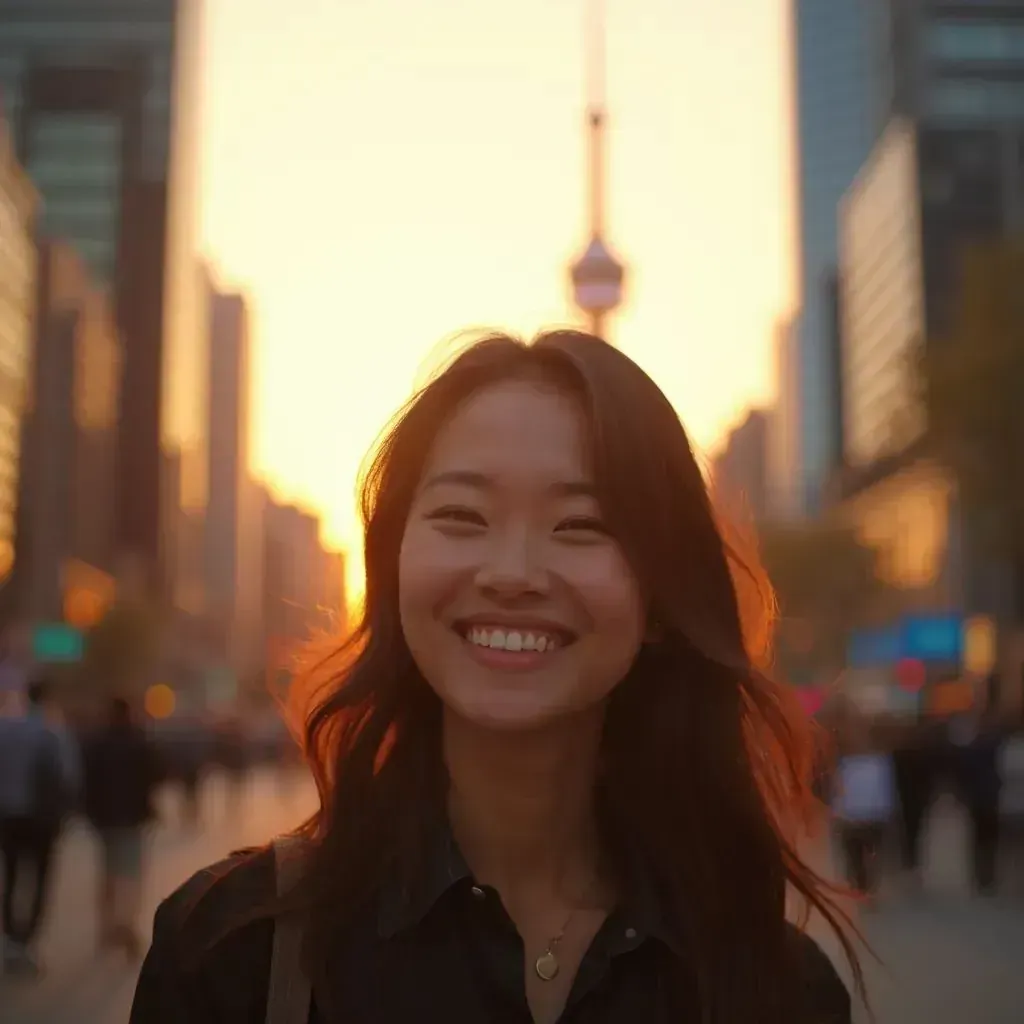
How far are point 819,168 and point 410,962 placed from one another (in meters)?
136

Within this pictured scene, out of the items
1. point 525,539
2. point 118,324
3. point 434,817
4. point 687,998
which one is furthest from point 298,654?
point 118,324

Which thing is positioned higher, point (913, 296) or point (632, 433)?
point (913, 296)

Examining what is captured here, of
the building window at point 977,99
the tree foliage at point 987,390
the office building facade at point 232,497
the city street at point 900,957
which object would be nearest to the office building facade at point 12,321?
the building window at point 977,99

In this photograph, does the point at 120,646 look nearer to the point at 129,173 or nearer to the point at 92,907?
the point at 129,173

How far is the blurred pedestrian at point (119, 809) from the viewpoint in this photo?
34.4ft

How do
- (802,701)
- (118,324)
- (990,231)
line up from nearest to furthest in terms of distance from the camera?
(802,701) → (990,231) → (118,324)

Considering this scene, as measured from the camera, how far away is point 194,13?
437 feet

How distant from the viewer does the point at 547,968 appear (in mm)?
1897

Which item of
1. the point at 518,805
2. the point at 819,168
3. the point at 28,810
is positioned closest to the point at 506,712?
the point at 518,805

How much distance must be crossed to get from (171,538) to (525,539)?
128212 mm

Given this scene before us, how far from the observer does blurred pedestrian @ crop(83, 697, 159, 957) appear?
1048 cm

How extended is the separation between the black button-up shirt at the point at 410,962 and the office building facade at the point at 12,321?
7492 cm

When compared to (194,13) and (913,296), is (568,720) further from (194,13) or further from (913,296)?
(194,13)

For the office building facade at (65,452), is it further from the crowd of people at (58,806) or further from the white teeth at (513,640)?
the white teeth at (513,640)
